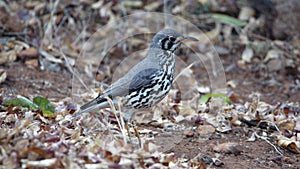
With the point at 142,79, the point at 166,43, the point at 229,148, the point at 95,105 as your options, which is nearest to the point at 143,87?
the point at 142,79

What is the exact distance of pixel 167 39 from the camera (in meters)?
6.65

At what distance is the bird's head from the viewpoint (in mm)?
6617

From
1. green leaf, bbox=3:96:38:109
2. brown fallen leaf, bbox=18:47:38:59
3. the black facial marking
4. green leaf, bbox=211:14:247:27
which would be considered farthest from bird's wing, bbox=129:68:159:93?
green leaf, bbox=211:14:247:27

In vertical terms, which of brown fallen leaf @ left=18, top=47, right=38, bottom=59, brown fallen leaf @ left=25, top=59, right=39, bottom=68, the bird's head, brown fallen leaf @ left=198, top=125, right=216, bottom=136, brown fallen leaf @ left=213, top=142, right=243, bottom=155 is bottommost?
brown fallen leaf @ left=213, top=142, right=243, bottom=155

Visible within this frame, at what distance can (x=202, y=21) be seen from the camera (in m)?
10.5

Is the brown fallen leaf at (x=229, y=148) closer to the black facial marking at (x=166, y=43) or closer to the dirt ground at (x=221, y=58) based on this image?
the dirt ground at (x=221, y=58)

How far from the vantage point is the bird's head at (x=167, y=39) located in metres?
6.62

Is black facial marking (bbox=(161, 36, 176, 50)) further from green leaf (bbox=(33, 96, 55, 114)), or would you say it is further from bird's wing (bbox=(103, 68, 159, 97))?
green leaf (bbox=(33, 96, 55, 114))

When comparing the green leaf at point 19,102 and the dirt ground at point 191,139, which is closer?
the dirt ground at point 191,139

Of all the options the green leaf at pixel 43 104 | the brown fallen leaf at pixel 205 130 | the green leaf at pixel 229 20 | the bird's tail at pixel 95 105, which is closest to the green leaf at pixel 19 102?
the green leaf at pixel 43 104

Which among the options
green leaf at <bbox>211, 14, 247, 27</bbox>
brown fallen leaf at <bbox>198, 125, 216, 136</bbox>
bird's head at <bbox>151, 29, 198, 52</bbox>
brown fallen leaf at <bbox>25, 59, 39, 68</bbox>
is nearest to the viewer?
brown fallen leaf at <bbox>198, 125, 216, 136</bbox>

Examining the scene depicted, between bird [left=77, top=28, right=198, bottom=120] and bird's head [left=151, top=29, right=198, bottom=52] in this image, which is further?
bird's head [left=151, top=29, right=198, bottom=52]

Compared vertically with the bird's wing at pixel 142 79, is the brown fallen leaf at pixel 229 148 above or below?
below

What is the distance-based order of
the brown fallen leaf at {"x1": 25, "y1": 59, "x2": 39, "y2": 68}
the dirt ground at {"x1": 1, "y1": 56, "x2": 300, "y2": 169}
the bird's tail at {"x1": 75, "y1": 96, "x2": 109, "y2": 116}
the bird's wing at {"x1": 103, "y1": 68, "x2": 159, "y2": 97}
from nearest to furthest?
the dirt ground at {"x1": 1, "y1": 56, "x2": 300, "y2": 169} → the bird's tail at {"x1": 75, "y1": 96, "x2": 109, "y2": 116} → the bird's wing at {"x1": 103, "y1": 68, "x2": 159, "y2": 97} → the brown fallen leaf at {"x1": 25, "y1": 59, "x2": 39, "y2": 68}
